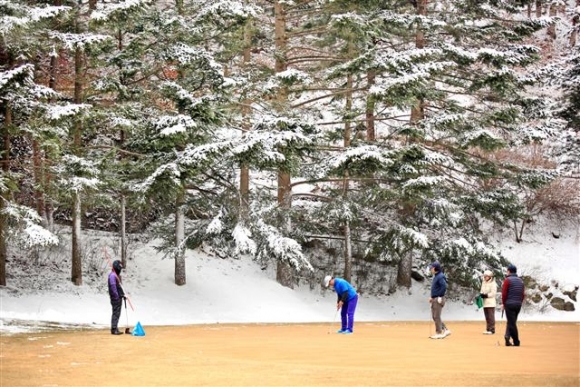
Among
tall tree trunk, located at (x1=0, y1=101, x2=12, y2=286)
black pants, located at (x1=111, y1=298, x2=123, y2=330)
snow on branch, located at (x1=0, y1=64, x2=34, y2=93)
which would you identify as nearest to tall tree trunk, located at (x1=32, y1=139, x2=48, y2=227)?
tall tree trunk, located at (x1=0, y1=101, x2=12, y2=286)

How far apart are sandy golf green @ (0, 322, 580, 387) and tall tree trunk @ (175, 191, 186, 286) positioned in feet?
24.3

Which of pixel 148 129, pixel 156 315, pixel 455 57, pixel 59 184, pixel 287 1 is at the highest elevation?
pixel 287 1

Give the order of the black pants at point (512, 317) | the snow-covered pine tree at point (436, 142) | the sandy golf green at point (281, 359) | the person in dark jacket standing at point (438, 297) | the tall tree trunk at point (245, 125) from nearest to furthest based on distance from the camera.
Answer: the sandy golf green at point (281, 359) → the black pants at point (512, 317) → the person in dark jacket standing at point (438, 297) → the tall tree trunk at point (245, 125) → the snow-covered pine tree at point (436, 142)

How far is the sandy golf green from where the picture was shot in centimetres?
951

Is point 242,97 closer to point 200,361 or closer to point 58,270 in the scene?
point 58,270

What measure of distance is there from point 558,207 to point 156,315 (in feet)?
70.8

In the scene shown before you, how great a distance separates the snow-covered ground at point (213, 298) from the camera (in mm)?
21264

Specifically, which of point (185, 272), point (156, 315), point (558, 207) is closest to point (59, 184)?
point (156, 315)

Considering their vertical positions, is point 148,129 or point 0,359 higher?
point 148,129

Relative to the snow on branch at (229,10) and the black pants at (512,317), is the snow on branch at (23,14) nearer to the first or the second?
the snow on branch at (229,10)

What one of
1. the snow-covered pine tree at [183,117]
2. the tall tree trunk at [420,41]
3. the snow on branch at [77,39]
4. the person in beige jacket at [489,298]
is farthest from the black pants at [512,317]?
the tall tree trunk at [420,41]

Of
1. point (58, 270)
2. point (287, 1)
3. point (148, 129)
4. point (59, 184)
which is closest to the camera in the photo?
point (59, 184)

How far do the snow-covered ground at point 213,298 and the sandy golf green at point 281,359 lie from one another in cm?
456

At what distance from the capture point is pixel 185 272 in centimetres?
2652
